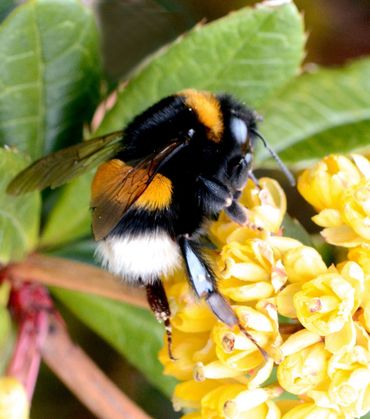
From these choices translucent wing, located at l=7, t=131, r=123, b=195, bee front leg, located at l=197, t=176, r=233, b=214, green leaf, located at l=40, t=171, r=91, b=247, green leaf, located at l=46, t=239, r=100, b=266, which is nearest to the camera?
bee front leg, located at l=197, t=176, r=233, b=214

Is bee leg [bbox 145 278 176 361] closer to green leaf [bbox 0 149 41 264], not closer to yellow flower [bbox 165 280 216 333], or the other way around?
yellow flower [bbox 165 280 216 333]

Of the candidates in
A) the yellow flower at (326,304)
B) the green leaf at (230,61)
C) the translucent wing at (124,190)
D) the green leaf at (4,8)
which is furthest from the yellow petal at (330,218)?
the green leaf at (4,8)

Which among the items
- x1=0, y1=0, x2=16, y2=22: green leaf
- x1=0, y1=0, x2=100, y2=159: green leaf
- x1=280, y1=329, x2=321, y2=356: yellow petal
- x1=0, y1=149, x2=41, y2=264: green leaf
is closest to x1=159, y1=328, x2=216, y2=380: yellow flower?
x1=280, y1=329, x2=321, y2=356: yellow petal

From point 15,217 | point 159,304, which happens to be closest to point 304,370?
point 159,304

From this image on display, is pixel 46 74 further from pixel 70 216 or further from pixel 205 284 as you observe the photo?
pixel 205 284

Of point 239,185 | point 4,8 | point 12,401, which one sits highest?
point 4,8
